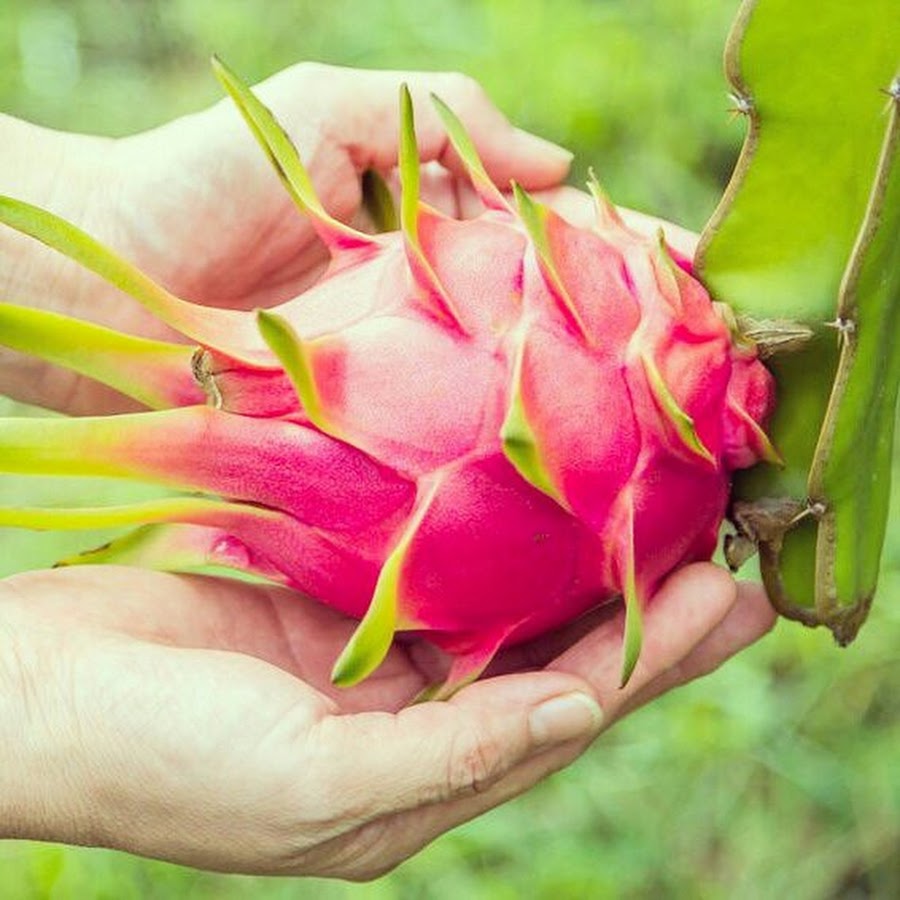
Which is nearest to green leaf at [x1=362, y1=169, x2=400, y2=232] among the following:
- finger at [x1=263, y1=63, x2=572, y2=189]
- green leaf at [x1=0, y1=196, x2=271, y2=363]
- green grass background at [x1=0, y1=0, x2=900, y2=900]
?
finger at [x1=263, y1=63, x2=572, y2=189]

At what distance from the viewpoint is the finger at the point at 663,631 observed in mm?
1038

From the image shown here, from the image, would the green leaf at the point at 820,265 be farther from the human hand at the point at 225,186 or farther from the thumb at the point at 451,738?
the human hand at the point at 225,186

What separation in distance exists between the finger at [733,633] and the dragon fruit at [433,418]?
0.17 meters

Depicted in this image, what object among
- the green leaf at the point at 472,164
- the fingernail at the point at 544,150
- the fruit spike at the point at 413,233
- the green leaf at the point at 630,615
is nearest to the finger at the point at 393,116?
the fingernail at the point at 544,150

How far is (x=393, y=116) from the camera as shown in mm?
1328

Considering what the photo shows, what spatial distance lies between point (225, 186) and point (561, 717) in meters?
0.59

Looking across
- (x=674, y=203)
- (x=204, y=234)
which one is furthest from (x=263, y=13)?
(x=204, y=234)

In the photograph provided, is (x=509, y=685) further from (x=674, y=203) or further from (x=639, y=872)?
(x=674, y=203)

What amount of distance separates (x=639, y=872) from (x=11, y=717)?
2.78 feet

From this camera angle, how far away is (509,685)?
987 mm

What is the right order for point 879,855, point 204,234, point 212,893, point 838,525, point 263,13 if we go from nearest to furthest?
point 838,525 < point 204,234 < point 879,855 < point 212,893 < point 263,13

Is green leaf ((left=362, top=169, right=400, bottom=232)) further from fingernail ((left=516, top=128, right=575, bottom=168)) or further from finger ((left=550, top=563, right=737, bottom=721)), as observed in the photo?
finger ((left=550, top=563, right=737, bottom=721))

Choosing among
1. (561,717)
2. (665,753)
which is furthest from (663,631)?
(665,753)

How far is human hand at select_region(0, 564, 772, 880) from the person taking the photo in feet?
3.12
